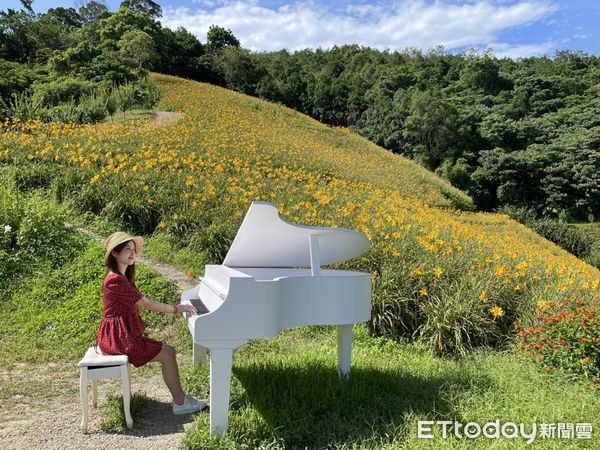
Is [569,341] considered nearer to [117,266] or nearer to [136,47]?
[117,266]

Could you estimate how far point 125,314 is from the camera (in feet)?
10.6

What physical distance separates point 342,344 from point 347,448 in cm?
89

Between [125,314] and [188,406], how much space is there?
83 cm

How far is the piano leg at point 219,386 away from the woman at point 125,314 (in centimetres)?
43

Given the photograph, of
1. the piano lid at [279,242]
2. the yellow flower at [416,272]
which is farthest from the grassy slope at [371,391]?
the piano lid at [279,242]

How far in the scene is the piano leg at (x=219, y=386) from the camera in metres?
2.86

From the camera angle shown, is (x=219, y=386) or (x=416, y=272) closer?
(x=219, y=386)

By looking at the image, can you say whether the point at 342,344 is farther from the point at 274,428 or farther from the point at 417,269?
the point at 417,269

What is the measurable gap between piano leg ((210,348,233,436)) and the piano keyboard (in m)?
0.43

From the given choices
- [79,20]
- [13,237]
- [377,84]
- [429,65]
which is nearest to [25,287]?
[13,237]

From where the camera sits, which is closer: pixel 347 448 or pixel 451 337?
pixel 347 448

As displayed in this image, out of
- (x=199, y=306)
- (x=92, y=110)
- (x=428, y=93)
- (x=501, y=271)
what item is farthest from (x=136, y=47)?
(x=199, y=306)

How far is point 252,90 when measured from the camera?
125 ft

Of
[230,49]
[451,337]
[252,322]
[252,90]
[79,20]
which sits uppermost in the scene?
[79,20]
